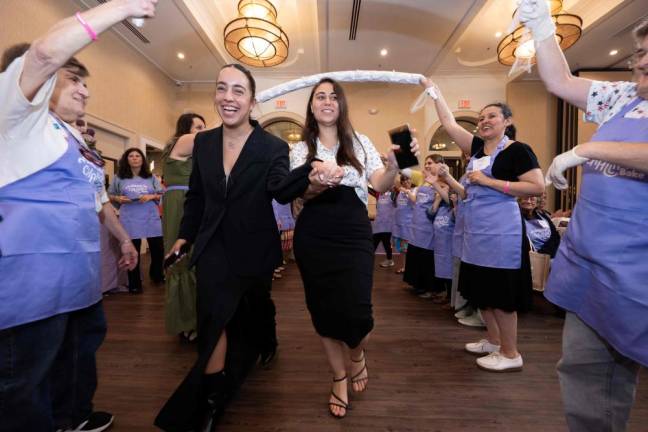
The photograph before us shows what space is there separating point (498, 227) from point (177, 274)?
204 cm

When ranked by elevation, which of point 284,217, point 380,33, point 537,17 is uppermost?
point 380,33

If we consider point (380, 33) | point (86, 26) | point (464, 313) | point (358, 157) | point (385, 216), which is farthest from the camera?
point (380, 33)

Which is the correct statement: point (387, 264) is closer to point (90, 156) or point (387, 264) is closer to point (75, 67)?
point (90, 156)

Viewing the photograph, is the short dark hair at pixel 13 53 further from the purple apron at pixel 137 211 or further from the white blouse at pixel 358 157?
the purple apron at pixel 137 211

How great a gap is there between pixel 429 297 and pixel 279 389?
2284 millimetres

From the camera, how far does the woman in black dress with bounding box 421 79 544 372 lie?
1.86m

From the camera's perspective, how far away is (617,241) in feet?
2.91

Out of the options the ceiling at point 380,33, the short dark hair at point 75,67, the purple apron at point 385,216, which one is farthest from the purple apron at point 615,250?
the ceiling at point 380,33

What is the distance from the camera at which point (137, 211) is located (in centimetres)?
382

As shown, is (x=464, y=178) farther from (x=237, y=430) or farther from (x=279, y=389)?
A: (x=237, y=430)

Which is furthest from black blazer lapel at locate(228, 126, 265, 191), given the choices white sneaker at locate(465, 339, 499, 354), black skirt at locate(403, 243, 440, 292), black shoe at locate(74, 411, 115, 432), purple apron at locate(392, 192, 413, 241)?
purple apron at locate(392, 192, 413, 241)

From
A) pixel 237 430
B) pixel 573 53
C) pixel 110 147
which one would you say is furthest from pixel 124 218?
pixel 573 53

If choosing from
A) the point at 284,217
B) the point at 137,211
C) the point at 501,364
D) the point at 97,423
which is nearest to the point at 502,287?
the point at 501,364

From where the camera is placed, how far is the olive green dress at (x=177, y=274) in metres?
2.19
